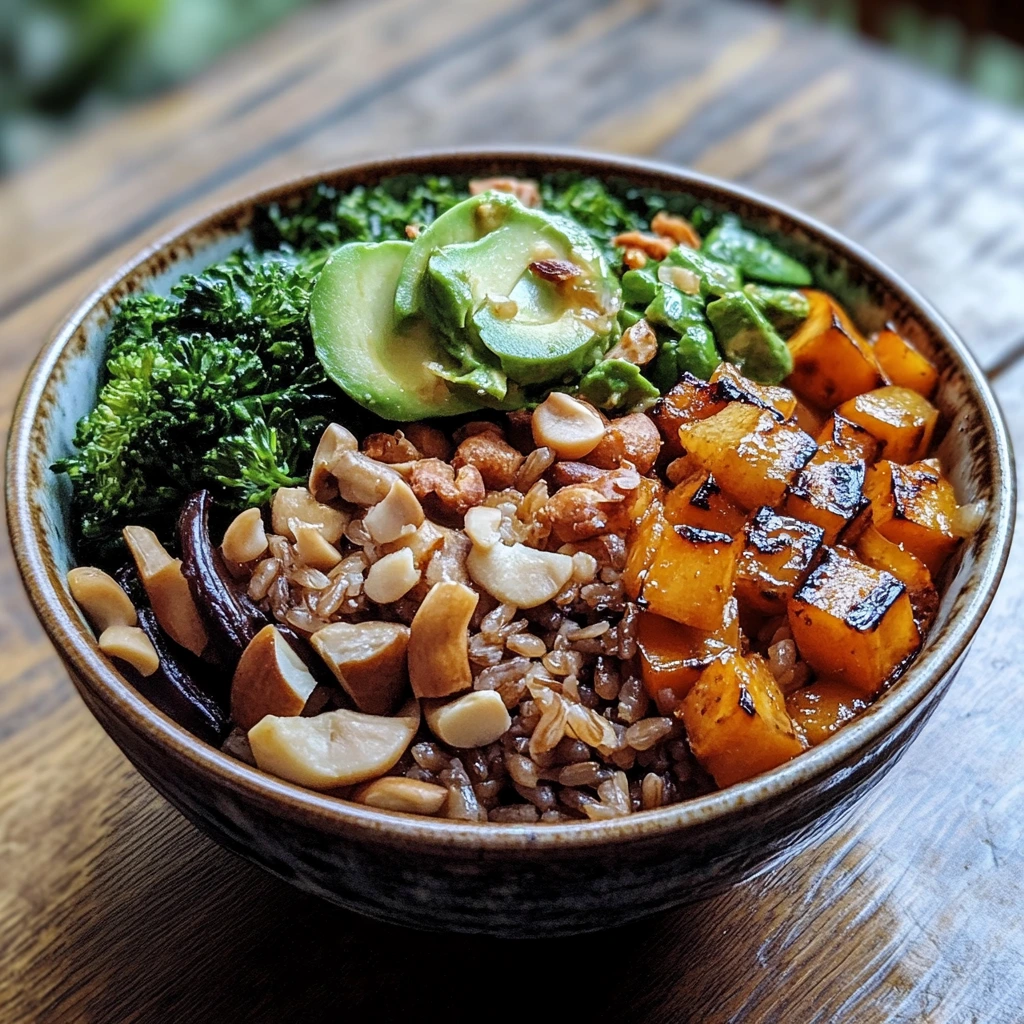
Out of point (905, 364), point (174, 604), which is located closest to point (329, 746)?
point (174, 604)

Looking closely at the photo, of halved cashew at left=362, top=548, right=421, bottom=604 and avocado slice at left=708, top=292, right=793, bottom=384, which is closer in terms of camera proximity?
halved cashew at left=362, top=548, right=421, bottom=604

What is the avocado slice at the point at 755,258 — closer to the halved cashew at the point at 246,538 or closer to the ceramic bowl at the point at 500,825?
the ceramic bowl at the point at 500,825

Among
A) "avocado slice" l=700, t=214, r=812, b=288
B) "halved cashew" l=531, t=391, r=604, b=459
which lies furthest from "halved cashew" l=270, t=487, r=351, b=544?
"avocado slice" l=700, t=214, r=812, b=288

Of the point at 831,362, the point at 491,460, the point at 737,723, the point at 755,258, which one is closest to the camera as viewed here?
the point at 737,723

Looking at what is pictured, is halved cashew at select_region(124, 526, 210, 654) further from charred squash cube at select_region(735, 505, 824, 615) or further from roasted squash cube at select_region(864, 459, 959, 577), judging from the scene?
roasted squash cube at select_region(864, 459, 959, 577)

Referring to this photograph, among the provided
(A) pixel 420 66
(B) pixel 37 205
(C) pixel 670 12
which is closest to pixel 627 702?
(B) pixel 37 205

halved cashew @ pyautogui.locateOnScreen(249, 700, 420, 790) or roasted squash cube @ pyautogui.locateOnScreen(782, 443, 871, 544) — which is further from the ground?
halved cashew @ pyautogui.locateOnScreen(249, 700, 420, 790)

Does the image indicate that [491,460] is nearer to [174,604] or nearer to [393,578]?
[393,578]
